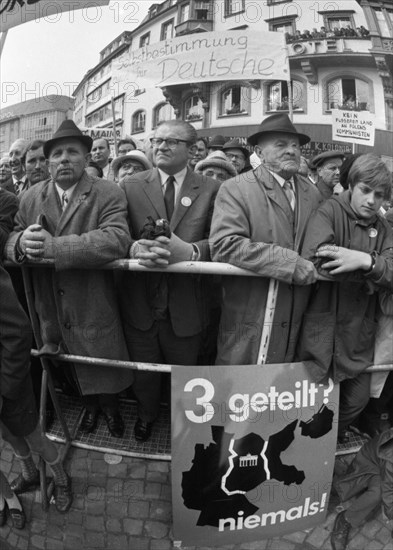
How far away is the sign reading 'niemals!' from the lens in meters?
4.00

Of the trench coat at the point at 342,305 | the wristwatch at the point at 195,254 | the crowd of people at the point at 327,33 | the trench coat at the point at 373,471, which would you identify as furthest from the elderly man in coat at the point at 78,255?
the crowd of people at the point at 327,33

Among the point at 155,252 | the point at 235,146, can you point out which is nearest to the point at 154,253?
the point at 155,252

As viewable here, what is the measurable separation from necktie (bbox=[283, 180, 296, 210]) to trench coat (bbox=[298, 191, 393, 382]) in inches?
6.5

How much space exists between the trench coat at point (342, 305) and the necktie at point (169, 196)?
0.88m

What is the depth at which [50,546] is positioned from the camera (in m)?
2.11

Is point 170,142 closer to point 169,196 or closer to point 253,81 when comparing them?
point 169,196

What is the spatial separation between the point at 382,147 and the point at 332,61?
1.88 metres

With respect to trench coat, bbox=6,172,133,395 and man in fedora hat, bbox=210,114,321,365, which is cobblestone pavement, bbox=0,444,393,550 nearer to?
trench coat, bbox=6,172,133,395

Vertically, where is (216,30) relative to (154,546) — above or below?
above

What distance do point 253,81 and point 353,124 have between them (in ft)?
5.63

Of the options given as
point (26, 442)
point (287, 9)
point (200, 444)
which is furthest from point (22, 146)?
point (200, 444)

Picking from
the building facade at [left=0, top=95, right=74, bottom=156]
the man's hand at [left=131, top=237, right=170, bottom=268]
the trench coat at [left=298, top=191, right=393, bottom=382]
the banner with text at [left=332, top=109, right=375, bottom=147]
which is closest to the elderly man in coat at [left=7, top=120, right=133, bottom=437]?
the man's hand at [left=131, top=237, right=170, bottom=268]

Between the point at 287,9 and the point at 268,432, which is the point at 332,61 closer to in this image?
the point at 287,9

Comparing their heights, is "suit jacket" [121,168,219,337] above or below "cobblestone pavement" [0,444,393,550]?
above
